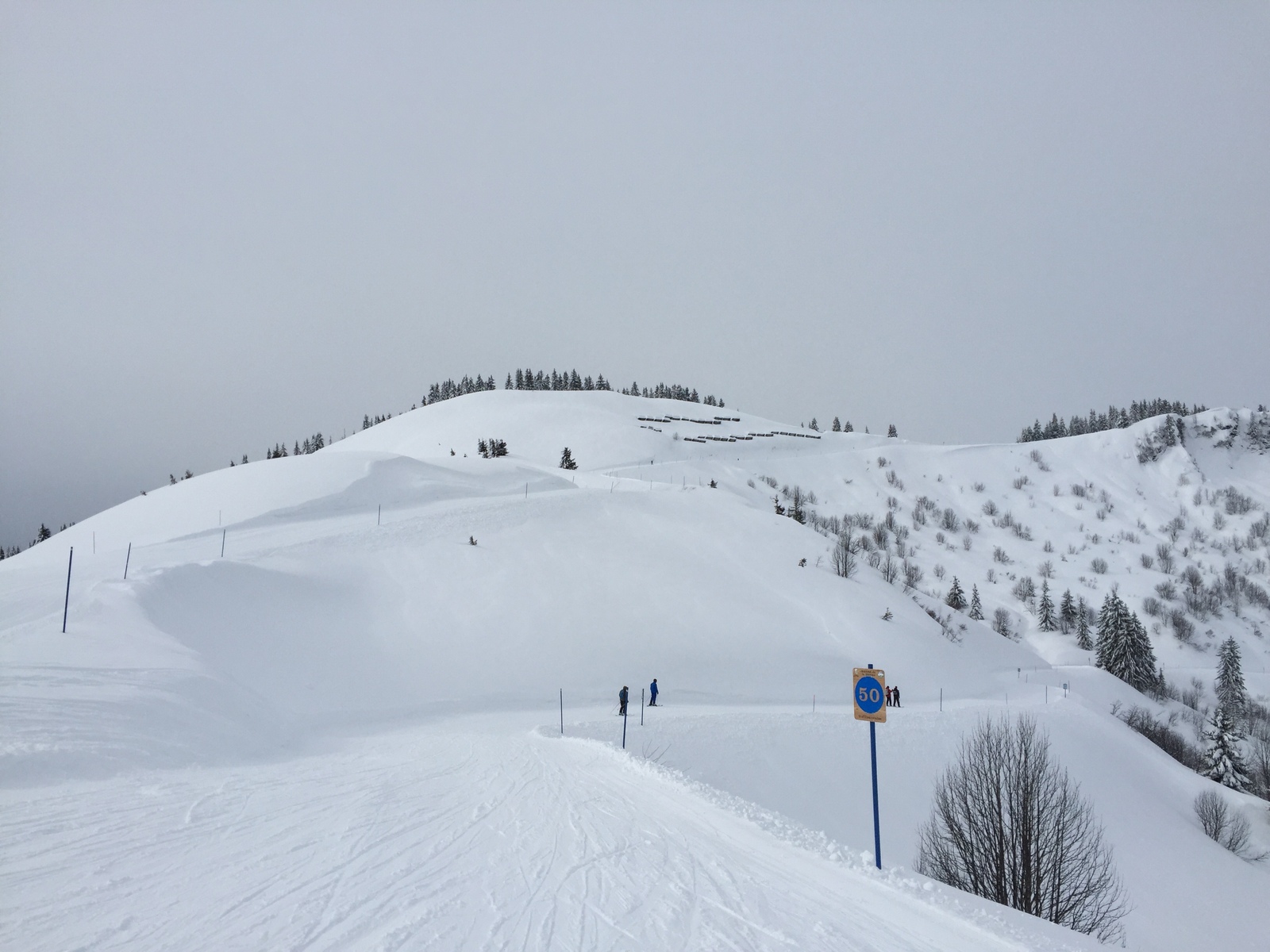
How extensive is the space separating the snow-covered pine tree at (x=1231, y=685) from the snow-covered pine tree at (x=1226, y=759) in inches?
611

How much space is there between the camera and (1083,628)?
229ft

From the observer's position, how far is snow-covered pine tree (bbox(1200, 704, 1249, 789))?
46.4 metres

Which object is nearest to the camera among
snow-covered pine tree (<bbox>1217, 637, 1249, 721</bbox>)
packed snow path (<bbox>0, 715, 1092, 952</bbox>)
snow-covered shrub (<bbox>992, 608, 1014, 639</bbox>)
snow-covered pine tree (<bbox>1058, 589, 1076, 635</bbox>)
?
packed snow path (<bbox>0, 715, 1092, 952</bbox>)

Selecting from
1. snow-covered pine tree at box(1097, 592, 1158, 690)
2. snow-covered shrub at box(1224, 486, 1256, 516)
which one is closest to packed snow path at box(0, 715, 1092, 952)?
snow-covered pine tree at box(1097, 592, 1158, 690)

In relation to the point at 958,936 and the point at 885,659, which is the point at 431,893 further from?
Answer: the point at 885,659

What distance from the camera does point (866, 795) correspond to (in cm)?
2422

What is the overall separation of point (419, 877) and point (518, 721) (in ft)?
59.2

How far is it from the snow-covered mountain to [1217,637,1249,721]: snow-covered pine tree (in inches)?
222

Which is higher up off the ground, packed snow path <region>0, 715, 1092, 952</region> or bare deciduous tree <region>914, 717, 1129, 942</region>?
packed snow path <region>0, 715, 1092, 952</region>

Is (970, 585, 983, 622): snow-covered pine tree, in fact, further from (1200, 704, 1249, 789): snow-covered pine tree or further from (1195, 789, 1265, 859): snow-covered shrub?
(1195, 789, 1265, 859): snow-covered shrub

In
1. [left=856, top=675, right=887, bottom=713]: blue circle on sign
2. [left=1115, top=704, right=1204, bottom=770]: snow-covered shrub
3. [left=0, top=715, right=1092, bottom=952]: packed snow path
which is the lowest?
[left=1115, top=704, right=1204, bottom=770]: snow-covered shrub

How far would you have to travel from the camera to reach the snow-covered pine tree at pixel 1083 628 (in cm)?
6838

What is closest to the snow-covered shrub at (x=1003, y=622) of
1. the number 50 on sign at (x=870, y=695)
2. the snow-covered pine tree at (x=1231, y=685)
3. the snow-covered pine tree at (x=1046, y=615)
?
the snow-covered pine tree at (x=1046, y=615)

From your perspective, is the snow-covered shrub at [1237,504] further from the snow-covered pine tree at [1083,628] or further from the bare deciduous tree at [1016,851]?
the bare deciduous tree at [1016,851]
